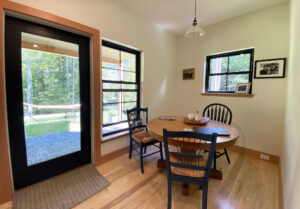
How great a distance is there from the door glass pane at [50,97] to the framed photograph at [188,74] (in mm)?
2429

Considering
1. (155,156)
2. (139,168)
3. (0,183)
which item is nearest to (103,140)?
(139,168)

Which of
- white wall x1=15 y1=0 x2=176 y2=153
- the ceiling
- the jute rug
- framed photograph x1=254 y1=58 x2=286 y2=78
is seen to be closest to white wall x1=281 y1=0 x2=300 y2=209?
framed photograph x1=254 y1=58 x2=286 y2=78

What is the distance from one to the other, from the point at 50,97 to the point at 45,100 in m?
0.07

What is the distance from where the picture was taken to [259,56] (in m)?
2.30

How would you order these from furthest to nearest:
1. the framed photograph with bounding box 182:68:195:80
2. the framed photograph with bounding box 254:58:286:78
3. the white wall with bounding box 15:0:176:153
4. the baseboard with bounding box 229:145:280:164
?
the framed photograph with bounding box 182:68:195:80 → the baseboard with bounding box 229:145:280:164 → the framed photograph with bounding box 254:58:286:78 → the white wall with bounding box 15:0:176:153

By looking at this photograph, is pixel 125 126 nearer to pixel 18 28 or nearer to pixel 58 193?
pixel 58 193

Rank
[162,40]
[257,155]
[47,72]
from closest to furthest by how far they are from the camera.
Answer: [47,72] < [257,155] < [162,40]

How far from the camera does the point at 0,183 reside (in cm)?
135

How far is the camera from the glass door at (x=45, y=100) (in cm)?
147

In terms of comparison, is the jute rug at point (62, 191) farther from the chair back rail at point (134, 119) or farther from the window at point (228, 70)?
the window at point (228, 70)

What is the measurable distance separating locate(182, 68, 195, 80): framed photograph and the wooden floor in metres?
1.99

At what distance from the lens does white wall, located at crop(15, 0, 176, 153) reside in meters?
1.71

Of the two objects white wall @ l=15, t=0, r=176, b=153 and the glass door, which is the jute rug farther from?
white wall @ l=15, t=0, r=176, b=153

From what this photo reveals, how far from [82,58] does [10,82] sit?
864 mm
